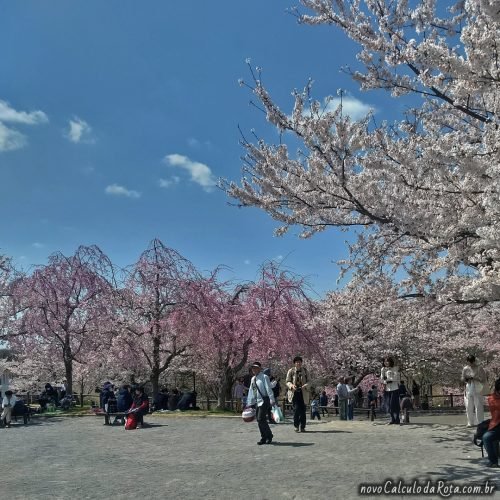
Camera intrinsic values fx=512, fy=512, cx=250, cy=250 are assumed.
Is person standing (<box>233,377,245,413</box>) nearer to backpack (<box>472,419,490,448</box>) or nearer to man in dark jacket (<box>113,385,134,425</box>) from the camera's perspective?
Answer: man in dark jacket (<box>113,385,134,425</box>)

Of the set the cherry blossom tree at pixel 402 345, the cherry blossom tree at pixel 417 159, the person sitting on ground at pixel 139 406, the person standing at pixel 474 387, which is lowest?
the person sitting on ground at pixel 139 406

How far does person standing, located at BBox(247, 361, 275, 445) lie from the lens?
10250 mm

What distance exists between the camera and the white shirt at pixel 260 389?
10.3 metres

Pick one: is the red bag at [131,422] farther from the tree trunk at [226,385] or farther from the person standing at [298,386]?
the tree trunk at [226,385]

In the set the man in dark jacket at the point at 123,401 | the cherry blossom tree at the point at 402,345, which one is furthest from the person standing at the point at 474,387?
the man in dark jacket at the point at 123,401

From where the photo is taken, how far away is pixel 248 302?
21344 mm

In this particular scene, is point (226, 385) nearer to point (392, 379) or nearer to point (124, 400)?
point (124, 400)

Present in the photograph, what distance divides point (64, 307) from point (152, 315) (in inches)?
184

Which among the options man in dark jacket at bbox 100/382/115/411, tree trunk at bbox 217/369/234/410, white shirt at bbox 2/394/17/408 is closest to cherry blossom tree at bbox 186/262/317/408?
tree trunk at bbox 217/369/234/410

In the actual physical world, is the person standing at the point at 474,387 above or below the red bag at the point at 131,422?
above

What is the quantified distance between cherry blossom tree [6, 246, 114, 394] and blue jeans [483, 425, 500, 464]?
17.9m

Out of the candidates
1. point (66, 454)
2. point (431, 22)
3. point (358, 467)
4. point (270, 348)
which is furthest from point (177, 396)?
point (431, 22)

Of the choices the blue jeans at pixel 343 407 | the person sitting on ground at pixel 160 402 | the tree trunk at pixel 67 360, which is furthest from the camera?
the tree trunk at pixel 67 360

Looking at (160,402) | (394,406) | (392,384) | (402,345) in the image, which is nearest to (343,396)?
(394,406)
